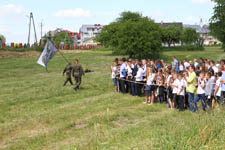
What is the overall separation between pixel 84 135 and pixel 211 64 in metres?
9.87

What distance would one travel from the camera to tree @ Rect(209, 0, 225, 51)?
5288 centimetres

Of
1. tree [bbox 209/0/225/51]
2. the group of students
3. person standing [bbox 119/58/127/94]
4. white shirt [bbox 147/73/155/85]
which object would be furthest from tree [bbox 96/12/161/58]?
white shirt [bbox 147/73/155/85]

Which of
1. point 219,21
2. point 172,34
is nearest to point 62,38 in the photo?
point 172,34

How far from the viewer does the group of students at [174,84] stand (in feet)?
36.7

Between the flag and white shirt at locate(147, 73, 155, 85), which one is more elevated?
the flag

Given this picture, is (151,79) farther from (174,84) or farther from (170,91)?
(174,84)

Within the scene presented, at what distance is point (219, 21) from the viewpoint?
5372 centimetres

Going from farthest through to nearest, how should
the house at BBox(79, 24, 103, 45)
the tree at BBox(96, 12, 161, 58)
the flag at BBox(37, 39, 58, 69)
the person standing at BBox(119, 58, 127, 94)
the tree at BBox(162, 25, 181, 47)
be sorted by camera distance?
the house at BBox(79, 24, 103, 45)
the tree at BBox(162, 25, 181, 47)
the tree at BBox(96, 12, 161, 58)
the flag at BBox(37, 39, 58, 69)
the person standing at BBox(119, 58, 127, 94)

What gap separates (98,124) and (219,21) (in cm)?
5024

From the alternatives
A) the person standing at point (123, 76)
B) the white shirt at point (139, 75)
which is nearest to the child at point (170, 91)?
the white shirt at point (139, 75)

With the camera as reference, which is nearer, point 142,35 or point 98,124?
point 98,124

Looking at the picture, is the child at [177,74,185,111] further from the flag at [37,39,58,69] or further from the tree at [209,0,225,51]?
the tree at [209,0,225,51]

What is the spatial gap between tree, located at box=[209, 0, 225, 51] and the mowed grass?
41754mm

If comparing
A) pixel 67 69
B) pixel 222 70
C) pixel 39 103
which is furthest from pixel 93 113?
pixel 67 69
